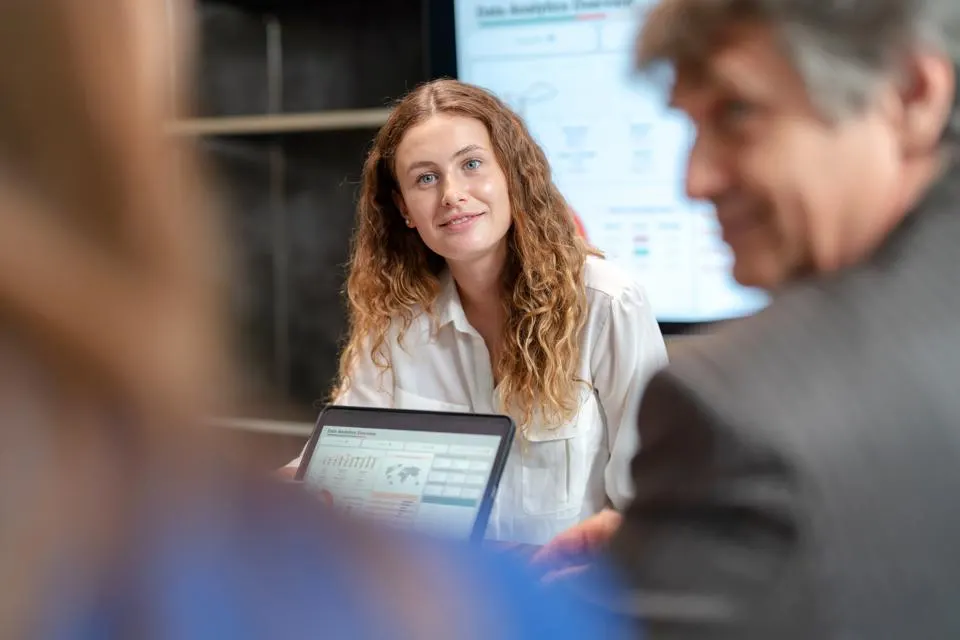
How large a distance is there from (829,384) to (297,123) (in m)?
2.42

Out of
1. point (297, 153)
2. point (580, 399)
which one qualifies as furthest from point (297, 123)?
point (580, 399)

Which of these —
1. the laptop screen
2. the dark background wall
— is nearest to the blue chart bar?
the laptop screen

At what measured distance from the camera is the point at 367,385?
1.86 m

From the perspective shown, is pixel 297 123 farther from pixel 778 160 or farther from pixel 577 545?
pixel 778 160

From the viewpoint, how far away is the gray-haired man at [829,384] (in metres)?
0.56

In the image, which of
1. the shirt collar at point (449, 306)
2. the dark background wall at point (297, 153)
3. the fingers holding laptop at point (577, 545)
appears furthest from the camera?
the dark background wall at point (297, 153)

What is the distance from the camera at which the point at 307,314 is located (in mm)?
3199

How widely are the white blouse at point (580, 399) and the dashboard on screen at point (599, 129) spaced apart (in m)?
0.74

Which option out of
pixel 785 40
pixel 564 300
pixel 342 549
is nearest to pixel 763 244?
pixel 785 40

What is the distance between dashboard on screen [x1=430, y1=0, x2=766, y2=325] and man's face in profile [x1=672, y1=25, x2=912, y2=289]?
1.84m

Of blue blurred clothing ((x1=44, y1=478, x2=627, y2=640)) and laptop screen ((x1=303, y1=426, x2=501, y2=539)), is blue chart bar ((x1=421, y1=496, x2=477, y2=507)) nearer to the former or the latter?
laptop screen ((x1=303, y1=426, x2=501, y2=539))

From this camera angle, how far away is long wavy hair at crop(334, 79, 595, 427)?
1720 mm

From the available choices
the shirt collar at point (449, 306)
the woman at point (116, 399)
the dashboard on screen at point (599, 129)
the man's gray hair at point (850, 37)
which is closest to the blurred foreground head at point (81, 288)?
the woman at point (116, 399)

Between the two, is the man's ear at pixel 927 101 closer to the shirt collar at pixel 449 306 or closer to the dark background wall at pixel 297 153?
the shirt collar at pixel 449 306
